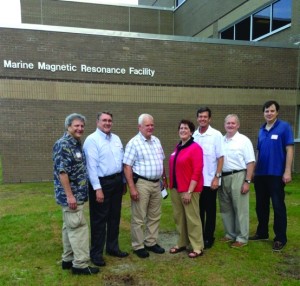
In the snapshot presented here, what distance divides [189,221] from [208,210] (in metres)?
0.43

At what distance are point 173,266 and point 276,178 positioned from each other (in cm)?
189

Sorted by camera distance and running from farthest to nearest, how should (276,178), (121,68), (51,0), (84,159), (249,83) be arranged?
(51,0)
(249,83)
(121,68)
(276,178)
(84,159)

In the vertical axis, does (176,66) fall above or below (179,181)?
above

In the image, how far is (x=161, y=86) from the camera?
1201cm

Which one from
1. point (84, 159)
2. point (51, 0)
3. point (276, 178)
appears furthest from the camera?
point (51, 0)

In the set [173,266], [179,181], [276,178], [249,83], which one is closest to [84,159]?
[179,181]

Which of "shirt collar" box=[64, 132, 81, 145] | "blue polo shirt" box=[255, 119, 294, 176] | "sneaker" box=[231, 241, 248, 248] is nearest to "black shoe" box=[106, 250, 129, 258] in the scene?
"sneaker" box=[231, 241, 248, 248]

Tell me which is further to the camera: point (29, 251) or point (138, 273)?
point (29, 251)

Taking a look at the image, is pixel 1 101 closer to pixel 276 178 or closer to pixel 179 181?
pixel 179 181

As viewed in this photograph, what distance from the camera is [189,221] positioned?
4.45 m

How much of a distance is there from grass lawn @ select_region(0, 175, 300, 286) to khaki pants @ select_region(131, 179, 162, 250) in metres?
0.25

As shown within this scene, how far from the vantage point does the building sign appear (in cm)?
1081

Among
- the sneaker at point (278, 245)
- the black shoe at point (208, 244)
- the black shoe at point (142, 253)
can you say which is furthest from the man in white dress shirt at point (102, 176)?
the sneaker at point (278, 245)

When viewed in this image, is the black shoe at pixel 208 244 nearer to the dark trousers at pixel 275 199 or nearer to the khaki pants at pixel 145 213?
the khaki pants at pixel 145 213
